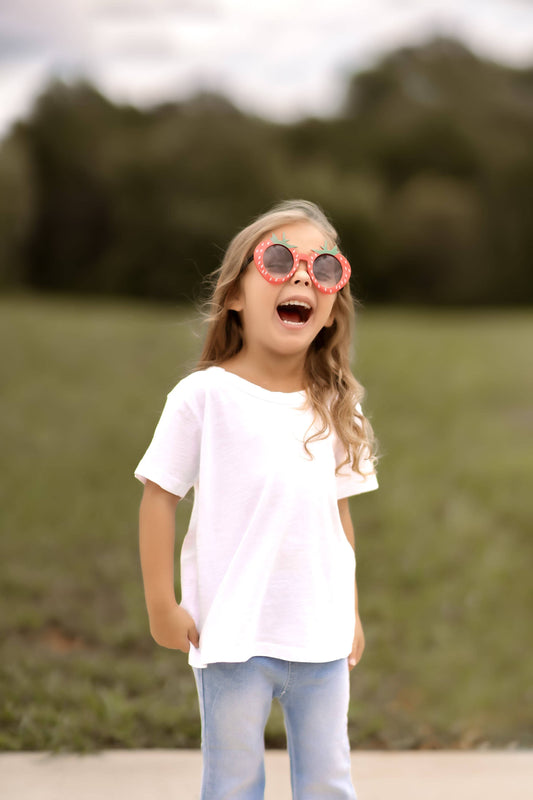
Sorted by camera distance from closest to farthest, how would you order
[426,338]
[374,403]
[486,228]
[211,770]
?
1. [211,770]
2. [374,403]
3. [426,338]
4. [486,228]

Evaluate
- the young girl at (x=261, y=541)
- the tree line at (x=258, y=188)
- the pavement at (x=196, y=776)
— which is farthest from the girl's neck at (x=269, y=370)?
the tree line at (x=258, y=188)

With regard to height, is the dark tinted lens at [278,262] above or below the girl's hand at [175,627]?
above

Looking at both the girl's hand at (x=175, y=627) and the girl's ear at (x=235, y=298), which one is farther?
the girl's ear at (x=235, y=298)

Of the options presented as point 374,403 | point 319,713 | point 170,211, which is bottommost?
point 319,713

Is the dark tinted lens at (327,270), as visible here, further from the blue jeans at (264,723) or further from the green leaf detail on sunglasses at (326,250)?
the blue jeans at (264,723)

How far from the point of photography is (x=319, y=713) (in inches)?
66.6

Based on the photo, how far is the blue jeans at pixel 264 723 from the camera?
1639 millimetres

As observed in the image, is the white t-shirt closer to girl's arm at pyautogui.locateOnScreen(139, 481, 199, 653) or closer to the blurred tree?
girl's arm at pyautogui.locateOnScreen(139, 481, 199, 653)

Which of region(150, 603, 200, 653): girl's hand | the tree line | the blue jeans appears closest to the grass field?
region(150, 603, 200, 653): girl's hand

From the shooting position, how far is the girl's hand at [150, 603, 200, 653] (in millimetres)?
1657

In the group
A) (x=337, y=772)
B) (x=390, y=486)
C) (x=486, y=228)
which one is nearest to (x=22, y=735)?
(x=337, y=772)

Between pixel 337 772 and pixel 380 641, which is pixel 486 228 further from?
pixel 337 772

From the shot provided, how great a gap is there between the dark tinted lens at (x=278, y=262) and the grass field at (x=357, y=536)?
0.31 metres

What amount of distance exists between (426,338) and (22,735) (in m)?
7.07
